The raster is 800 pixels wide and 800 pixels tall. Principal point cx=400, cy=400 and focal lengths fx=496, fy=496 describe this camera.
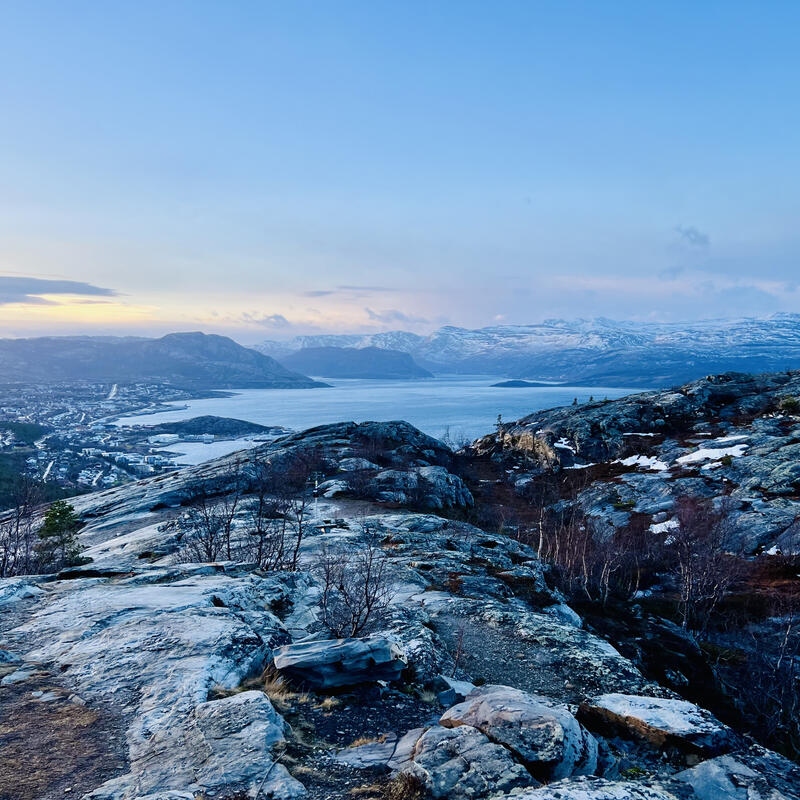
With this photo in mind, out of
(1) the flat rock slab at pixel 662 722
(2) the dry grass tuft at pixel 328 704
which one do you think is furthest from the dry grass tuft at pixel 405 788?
(1) the flat rock slab at pixel 662 722

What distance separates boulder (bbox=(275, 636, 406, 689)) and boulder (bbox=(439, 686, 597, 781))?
8.28 feet

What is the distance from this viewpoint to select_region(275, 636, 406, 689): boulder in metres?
10.4

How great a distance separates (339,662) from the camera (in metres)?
10.7

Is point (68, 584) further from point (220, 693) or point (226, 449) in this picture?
point (226, 449)

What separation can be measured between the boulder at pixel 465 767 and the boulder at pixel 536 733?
22 cm

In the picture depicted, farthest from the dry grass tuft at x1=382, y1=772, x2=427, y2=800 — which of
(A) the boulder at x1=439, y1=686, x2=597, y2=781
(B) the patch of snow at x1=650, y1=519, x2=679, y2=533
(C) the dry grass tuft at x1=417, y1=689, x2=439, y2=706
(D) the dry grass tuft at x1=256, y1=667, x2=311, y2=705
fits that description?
(B) the patch of snow at x1=650, y1=519, x2=679, y2=533

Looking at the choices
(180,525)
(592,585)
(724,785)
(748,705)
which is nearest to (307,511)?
(180,525)

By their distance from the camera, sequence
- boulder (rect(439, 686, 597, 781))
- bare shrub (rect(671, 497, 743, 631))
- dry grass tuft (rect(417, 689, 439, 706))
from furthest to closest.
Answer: bare shrub (rect(671, 497, 743, 631))
dry grass tuft (rect(417, 689, 439, 706))
boulder (rect(439, 686, 597, 781))

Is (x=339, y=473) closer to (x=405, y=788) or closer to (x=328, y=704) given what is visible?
(x=328, y=704)

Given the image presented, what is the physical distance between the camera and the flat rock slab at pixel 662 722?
805 cm

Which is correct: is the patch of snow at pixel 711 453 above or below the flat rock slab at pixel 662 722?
below

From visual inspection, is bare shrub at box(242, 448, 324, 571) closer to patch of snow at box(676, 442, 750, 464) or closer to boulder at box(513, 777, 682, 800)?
boulder at box(513, 777, 682, 800)

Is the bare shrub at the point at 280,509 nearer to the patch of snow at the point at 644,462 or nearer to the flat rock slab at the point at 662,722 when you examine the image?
the flat rock slab at the point at 662,722

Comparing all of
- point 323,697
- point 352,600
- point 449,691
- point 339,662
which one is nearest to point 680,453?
point 352,600
